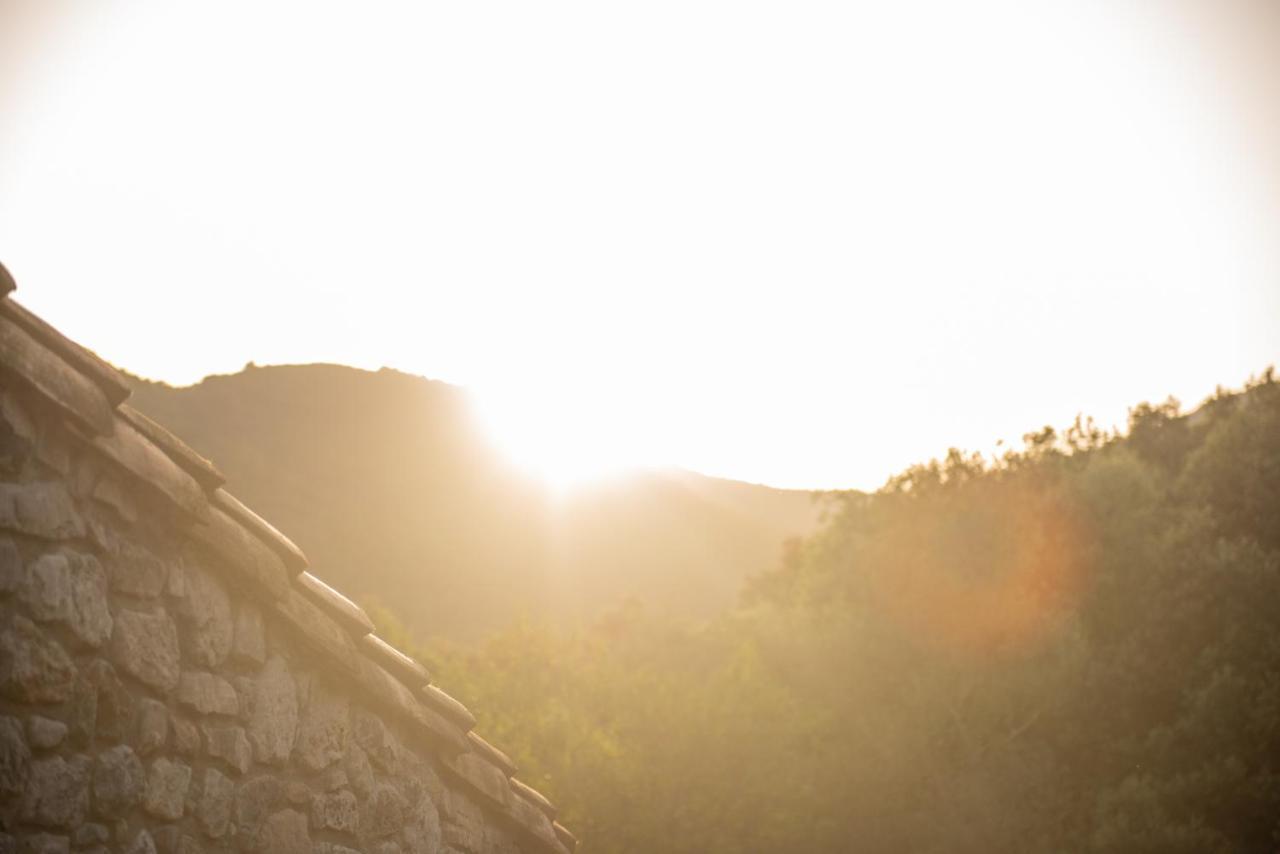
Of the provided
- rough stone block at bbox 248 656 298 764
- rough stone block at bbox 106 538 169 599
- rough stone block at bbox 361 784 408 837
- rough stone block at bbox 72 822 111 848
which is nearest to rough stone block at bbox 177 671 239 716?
rough stone block at bbox 248 656 298 764

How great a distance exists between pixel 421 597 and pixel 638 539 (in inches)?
561

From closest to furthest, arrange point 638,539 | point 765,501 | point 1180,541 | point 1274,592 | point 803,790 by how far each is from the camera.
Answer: point 803,790 → point 1274,592 → point 1180,541 → point 638,539 → point 765,501

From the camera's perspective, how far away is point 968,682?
1873 cm

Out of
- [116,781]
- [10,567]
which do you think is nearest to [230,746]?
[116,781]

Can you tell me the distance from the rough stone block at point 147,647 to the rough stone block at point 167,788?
0.89 ft

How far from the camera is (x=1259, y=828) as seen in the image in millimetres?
16172

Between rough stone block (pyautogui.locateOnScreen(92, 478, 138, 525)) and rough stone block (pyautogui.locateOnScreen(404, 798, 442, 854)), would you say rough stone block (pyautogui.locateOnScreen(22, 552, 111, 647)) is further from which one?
rough stone block (pyautogui.locateOnScreen(404, 798, 442, 854))

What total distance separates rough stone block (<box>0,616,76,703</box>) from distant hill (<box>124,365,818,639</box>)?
42.0 metres

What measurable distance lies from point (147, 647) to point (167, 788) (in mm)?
503

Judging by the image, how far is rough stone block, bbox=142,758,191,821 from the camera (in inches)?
144

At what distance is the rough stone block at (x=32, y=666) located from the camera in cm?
324

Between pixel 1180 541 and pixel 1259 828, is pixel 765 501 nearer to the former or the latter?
pixel 1180 541

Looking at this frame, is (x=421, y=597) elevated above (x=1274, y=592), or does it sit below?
below

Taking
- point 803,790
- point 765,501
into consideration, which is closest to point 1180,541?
point 803,790
